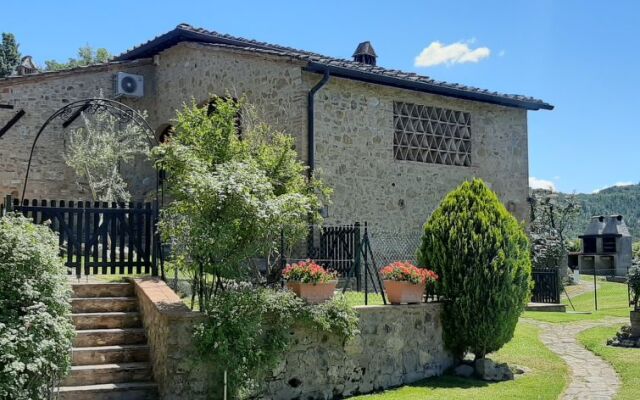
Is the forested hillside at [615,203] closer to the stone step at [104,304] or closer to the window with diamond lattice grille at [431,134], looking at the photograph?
the window with diamond lattice grille at [431,134]

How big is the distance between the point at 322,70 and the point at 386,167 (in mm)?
3081

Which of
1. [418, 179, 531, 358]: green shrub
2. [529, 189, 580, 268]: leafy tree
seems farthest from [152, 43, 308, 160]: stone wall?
[529, 189, 580, 268]: leafy tree

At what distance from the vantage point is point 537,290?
18547 mm

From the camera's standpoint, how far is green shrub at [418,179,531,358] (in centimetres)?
976

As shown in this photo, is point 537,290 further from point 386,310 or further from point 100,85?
point 100,85

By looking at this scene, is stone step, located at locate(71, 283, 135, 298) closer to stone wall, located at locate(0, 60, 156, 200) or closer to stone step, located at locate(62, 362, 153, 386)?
stone step, located at locate(62, 362, 153, 386)

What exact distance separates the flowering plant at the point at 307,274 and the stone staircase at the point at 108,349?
6.75 feet

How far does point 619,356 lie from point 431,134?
7.73 metres

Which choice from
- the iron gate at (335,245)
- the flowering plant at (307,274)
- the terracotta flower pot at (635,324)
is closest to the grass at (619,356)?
the terracotta flower pot at (635,324)

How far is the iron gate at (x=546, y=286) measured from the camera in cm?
1806

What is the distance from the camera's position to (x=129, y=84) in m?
18.1

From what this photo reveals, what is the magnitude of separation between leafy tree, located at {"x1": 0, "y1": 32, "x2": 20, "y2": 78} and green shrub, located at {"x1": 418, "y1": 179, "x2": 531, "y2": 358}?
3568cm

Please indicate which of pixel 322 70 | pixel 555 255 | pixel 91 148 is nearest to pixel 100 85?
pixel 91 148

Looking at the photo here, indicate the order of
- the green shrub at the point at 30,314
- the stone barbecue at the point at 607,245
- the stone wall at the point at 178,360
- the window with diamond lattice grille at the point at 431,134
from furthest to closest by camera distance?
the stone barbecue at the point at 607,245 < the window with diamond lattice grille at the point at 431,134 < the stone wall at the point at 178,360 < the green shrub at the point at 30,314
